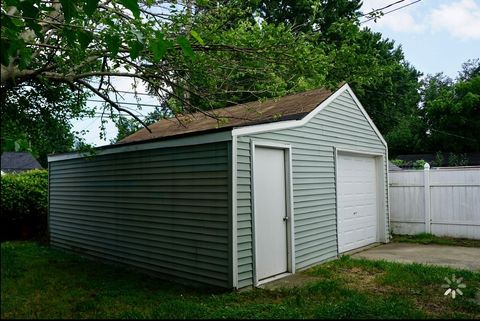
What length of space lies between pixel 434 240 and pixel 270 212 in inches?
214

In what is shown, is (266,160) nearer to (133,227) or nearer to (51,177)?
(133,227)

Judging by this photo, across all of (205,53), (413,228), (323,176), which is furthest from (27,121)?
(413,228)

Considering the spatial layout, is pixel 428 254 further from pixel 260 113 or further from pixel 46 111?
pixel 46 111

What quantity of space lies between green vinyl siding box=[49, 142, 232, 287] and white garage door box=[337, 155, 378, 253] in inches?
139

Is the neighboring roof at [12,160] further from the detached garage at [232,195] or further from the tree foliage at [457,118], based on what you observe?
the tree foliage at [457,118]

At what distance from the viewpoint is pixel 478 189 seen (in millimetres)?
9812

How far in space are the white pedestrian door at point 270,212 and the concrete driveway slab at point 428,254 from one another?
2.43 metres

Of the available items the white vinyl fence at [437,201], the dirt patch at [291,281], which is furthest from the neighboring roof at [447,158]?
the dirt patch at [291,281]

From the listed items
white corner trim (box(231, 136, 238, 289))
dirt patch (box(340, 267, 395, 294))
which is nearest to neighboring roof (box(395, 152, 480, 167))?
dirt patch (box(340, 267, 395, 294))

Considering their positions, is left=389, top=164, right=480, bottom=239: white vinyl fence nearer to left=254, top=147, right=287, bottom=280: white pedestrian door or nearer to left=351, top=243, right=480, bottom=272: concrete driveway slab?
left=351, top=243, right=480, bottom=272: concrete driveway slab

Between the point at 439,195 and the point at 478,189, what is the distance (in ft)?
2.88

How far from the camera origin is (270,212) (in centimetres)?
659

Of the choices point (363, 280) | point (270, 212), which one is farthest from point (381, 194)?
point (270, 212)

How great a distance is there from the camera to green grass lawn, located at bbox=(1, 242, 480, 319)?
4461 mm
